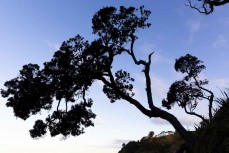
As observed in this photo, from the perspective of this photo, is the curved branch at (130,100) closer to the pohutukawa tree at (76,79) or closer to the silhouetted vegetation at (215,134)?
the pohutukawa tree at (76,79)

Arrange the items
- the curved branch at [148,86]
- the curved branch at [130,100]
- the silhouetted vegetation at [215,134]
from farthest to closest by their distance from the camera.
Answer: the curved branch at [148,86] < the curved branch at [130,100] < the silhouetted vegetation at [215,134]

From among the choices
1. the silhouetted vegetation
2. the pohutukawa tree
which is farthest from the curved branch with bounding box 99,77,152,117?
the silhouetted vegetation

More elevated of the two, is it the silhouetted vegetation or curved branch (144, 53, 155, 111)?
curved branch (144, 53, 155, 111)

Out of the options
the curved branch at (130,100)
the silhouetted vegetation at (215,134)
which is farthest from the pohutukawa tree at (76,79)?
the silhouetted vegetation at (215,134)

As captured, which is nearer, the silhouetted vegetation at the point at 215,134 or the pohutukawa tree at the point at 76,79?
the silhouetted vegetation at the point at 215,134

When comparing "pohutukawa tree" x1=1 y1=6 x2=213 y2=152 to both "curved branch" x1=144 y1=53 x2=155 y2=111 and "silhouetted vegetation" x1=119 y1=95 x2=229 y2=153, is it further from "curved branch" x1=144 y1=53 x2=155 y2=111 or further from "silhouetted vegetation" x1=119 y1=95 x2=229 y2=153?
"silhouetted vegetation" x1=119 y1=95 x2=229 y2=153

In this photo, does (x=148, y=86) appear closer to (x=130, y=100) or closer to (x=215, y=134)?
(x=130, y=100)

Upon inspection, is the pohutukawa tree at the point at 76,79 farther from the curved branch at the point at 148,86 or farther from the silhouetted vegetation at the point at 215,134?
the silhouetted vegetation at the point at 215,134

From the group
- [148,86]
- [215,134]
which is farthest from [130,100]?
[215,134]

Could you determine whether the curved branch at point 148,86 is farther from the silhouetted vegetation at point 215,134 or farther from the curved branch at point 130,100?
the silhouetted vegetation at point 215,134

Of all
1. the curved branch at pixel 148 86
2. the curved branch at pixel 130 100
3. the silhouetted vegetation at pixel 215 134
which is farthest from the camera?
the curved branch at pixel 148 86

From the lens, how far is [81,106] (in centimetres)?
2844

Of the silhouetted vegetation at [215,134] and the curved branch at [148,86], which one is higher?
the curved branch at [148,86]

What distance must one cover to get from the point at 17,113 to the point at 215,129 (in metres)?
25.1
